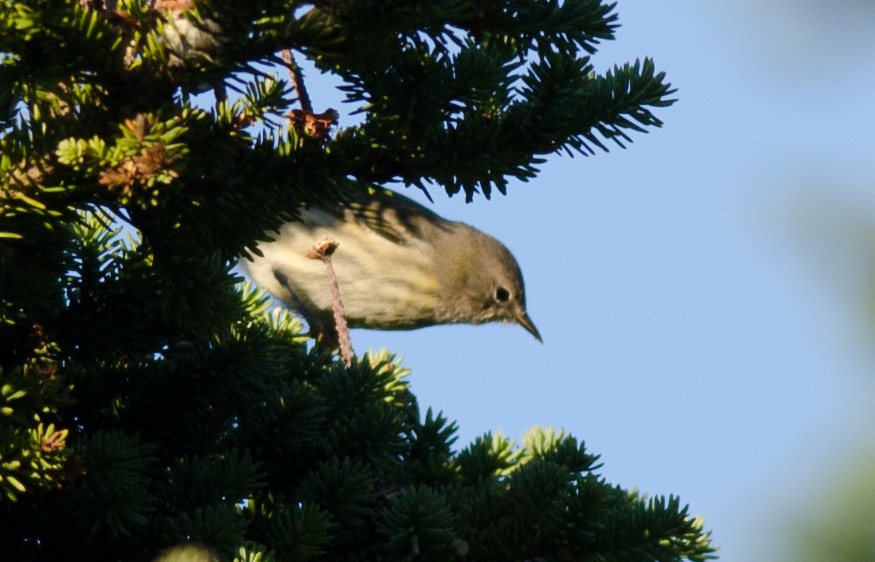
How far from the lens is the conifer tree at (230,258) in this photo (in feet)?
4.86

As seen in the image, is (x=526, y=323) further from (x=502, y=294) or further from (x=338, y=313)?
(x=338, y=313)

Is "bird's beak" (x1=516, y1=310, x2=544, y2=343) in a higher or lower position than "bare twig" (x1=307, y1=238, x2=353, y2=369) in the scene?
higher

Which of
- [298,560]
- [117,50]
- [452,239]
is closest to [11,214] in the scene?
[117,50]

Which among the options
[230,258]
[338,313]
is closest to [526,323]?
[338,313]

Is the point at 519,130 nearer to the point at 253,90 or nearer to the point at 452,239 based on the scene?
the point at 253,90

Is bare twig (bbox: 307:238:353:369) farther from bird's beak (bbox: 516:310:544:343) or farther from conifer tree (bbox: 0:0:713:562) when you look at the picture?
bird's beak (bbox: 516:310:544:343)

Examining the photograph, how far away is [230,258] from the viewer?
1.76 m

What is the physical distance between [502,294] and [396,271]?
1.09 meters

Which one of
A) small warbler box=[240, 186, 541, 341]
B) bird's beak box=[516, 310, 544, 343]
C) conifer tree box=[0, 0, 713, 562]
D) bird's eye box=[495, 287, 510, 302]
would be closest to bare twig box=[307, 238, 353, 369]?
conifer tree box=[0, 0, 713, 562]

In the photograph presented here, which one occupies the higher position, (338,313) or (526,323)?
(526,323)

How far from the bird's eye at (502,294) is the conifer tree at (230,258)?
4592 millimetres

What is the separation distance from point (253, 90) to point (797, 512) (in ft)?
5.71

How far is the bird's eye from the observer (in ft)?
22.5

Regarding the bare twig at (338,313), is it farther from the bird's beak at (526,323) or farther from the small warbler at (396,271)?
the bird's beak at (526,323)
